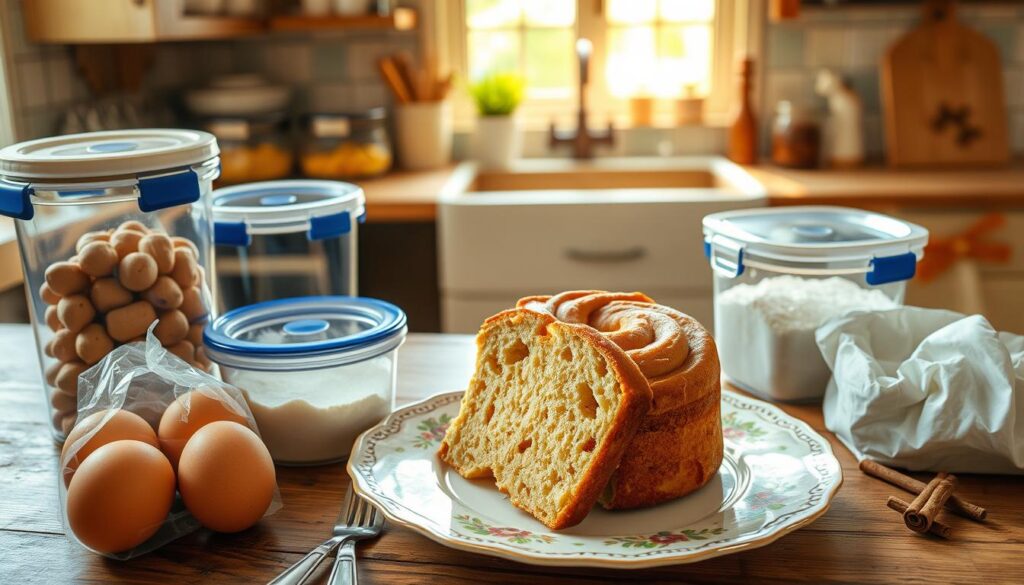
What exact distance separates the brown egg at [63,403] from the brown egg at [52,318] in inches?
2.9

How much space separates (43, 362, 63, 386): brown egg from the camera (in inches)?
39.1

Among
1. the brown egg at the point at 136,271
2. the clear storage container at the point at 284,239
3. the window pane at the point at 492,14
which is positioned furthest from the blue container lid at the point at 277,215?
the window pane at the point at 492,14

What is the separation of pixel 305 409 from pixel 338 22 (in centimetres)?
179

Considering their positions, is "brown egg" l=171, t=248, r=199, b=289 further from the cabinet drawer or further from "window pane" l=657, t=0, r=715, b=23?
"window pane" l=657, t=0, r=715, b=23

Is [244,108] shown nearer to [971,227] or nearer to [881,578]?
[971,227]

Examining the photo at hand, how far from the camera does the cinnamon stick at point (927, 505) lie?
82 centimetres

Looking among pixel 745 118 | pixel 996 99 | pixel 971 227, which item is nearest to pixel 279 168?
pixel 745 118

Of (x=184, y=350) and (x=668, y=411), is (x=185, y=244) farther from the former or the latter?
(x=668, y=411)

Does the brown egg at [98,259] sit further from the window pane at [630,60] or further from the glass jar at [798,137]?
the window pane at [630,60]

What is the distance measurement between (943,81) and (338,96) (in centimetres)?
175

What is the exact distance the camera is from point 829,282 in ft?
3.71

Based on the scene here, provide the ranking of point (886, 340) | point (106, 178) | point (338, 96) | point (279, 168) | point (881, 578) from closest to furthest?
point (881, 578), point (106, 178), point (886, 340), point (279, 168), point (338, 96)

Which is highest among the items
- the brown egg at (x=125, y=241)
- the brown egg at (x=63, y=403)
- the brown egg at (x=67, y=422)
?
the brown egg at (x=125, y=241)

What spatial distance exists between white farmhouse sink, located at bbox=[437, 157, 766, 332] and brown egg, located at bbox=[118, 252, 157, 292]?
1.27 meters
